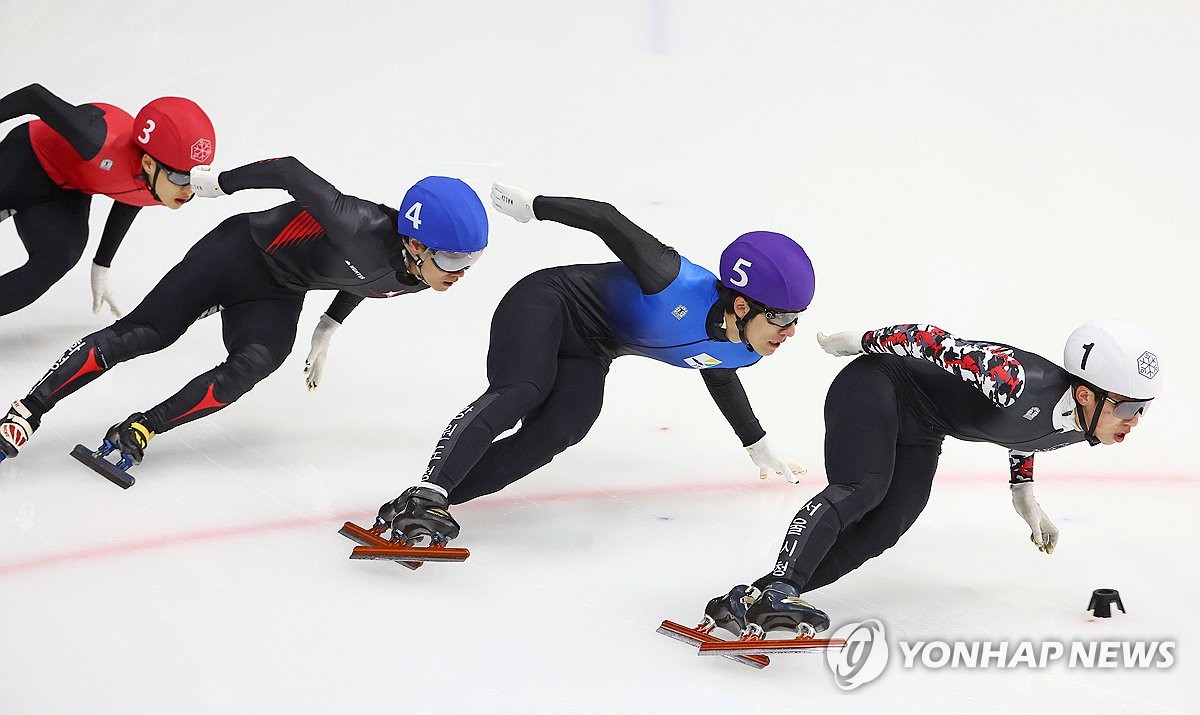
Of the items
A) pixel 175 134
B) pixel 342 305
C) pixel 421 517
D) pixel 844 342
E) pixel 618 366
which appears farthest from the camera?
pixel 618 366

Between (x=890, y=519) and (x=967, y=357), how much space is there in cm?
58

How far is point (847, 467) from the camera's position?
3.64m

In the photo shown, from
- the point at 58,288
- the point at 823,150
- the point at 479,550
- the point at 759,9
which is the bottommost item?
the point at 479,550

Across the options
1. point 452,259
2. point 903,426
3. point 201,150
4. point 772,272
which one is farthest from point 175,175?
point 903,426

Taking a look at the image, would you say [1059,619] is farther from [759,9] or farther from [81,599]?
[759,9]

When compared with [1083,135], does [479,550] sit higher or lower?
lower

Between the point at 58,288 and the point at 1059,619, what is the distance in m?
4.54

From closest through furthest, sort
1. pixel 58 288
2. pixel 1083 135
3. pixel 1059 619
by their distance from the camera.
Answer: pixel 1059 619, pixel 58 288, pixel 1083 135

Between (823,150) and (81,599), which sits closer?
(81,599)

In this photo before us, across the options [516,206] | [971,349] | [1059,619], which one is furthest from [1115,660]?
[516,206]

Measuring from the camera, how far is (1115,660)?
351 centimetres

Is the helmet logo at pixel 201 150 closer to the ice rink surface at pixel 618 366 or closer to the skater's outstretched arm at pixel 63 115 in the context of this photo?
the skater's outstretched arm at pixel 63 115

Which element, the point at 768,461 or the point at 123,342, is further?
the point at 768,461

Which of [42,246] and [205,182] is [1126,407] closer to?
[205,182]
